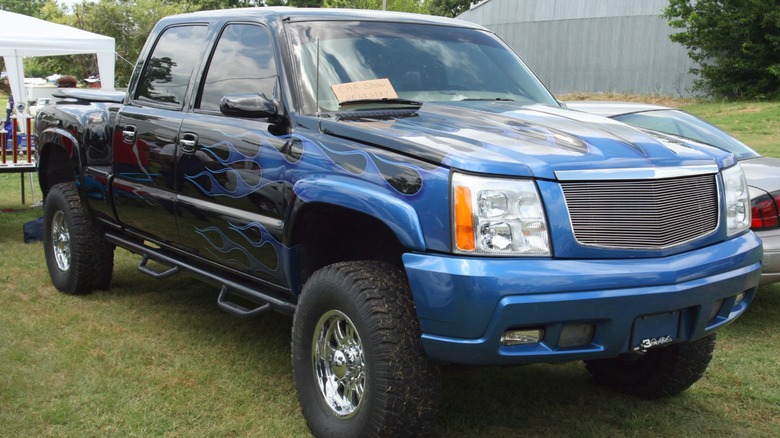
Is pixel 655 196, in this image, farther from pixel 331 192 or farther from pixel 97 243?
pixel 97 243

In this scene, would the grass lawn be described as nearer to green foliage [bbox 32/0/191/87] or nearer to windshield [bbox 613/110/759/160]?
windshield [bbox 613/110/759/160]

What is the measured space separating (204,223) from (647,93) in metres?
27.2

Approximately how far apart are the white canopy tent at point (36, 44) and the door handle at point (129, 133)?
325 inches

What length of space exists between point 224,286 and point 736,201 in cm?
259

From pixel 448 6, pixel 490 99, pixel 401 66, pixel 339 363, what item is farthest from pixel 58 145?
pixel 448 6

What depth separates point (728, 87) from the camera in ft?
85.7

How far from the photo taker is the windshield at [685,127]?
6.60 metres

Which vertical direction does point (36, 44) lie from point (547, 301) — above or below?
above

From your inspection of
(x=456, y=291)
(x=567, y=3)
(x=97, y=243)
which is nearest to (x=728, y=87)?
(x=567, y=3)

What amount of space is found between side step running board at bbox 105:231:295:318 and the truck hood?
36.6 inches

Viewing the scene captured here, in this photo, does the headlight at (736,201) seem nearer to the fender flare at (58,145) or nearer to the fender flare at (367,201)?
the fender flare at (367,201)

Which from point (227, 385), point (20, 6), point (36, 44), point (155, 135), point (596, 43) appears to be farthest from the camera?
point (20, 6)

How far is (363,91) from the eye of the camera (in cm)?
404

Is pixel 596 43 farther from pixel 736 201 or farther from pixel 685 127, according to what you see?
pixel 736 201
